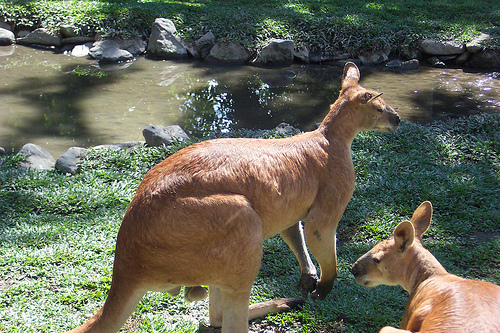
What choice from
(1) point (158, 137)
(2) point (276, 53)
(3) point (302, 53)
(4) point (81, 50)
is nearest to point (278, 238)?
(1) point (158, 137)

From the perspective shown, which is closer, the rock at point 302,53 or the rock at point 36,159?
the rock at point 36,159

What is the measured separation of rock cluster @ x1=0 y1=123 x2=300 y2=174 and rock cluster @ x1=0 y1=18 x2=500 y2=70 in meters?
4.90

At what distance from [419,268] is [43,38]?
10.7m

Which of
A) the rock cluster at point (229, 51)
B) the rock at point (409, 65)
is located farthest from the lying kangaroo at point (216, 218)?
the rock at point (409, 65)

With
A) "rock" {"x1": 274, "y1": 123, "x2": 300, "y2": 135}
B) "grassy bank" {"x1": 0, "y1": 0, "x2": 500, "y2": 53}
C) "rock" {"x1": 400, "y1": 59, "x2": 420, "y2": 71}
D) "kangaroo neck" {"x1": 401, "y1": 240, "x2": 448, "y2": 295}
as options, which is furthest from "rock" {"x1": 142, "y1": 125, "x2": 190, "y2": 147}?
"rock" {"x1": 400, "y1": 59, "x2": 420, "y2": 71}

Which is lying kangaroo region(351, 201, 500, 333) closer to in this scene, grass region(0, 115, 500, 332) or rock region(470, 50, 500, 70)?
grass region(0, 115, 500, 332)

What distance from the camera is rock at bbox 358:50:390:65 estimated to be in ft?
36.0

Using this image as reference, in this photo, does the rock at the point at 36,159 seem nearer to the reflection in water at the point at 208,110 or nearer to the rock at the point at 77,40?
the reflection in water at the point at 208,110

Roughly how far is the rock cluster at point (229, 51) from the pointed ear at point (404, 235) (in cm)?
837

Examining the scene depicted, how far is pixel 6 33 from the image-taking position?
37.0ft

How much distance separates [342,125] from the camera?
3.57m

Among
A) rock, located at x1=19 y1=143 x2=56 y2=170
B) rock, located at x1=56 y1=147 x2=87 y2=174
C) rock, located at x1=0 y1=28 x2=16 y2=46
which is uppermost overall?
rock, located at x1=56 y1=147 x2=87 y2=174

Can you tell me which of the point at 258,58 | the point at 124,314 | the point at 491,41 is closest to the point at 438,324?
the point at 124,314

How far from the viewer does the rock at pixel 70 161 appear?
18.1 feet
